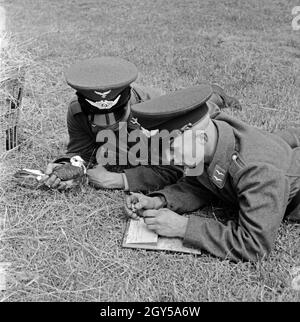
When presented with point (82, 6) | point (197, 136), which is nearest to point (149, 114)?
point (197, 136)

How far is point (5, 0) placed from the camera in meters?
9.73

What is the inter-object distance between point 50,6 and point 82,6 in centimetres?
63

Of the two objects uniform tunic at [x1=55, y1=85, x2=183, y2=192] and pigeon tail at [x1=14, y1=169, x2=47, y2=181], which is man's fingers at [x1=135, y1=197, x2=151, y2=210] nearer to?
uniform tunic at [x1=55, y1=85, x2=183, y2=192]

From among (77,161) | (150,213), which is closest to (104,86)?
(77,161)

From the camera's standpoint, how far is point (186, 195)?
2924 mm

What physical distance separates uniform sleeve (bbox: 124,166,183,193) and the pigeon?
0.30 meters

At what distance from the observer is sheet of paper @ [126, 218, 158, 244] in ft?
8.61

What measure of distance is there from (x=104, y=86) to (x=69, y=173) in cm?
64

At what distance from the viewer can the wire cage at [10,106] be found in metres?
3.61

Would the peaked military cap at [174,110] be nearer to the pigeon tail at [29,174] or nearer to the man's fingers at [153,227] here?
the man's fingers at [153,227]

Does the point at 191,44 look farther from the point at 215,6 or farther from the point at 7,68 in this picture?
the point at 7,68

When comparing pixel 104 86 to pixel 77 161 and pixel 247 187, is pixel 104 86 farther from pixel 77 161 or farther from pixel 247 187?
pixel 247 187

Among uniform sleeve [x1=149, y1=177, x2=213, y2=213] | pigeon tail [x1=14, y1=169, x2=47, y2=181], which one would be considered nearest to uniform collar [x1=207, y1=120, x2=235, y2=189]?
uniform sleeve [x1=149, y1=177, x2=213, y2=213]

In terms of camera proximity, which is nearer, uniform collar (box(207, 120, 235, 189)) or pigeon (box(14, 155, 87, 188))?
uniform collar (box(207, 120, 235, 189))
